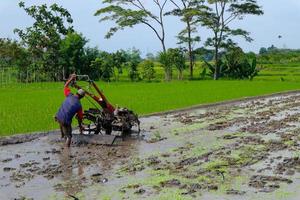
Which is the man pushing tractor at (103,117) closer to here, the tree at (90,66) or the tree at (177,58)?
the tree at (90,66)

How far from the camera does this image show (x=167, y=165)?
Answer: 25.6ft

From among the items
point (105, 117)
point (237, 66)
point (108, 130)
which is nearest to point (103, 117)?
point (105, 117)

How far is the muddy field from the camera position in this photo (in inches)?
246

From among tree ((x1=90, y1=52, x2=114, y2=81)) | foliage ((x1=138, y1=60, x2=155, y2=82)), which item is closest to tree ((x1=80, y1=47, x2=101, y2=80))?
tree ((x1=90, y1=52, x2=114, y2=81))

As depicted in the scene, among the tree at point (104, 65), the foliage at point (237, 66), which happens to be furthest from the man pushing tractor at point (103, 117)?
the foliage at point (237, 66)

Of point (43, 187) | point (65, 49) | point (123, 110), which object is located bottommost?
point (43, 187)

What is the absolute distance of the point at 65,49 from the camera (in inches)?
1358

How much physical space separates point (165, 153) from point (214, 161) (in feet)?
3.86

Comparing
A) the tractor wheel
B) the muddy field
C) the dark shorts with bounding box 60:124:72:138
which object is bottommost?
the muddy field

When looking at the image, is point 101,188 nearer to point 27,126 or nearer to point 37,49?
point 27,126

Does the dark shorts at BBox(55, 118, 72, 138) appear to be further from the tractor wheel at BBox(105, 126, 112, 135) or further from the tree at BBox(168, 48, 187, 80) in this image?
the tree at BBox(168, 48, 187, 80)

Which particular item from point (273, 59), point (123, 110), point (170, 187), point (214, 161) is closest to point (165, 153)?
point (214, 161)

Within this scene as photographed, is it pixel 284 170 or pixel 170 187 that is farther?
pixel 284 170

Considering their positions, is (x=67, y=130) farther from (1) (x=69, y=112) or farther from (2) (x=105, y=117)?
(2) (x=105, y=117)
